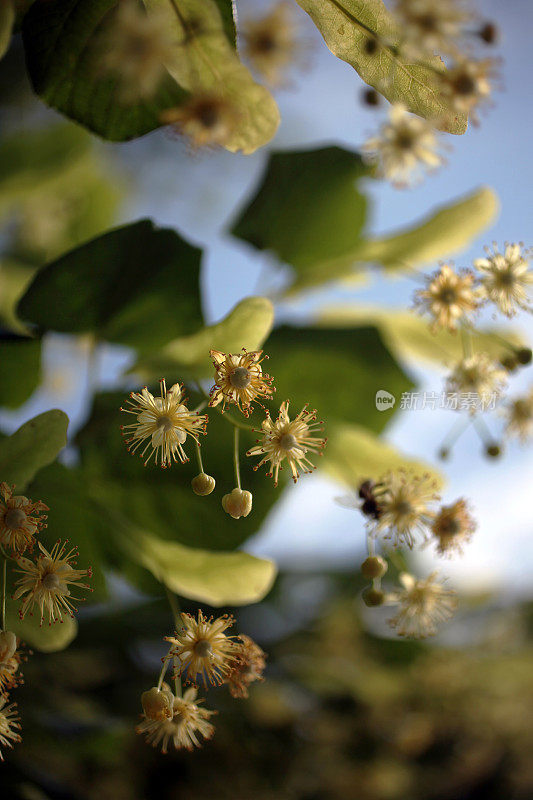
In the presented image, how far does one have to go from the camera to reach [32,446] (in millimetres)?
362

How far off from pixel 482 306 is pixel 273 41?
0.64 feet

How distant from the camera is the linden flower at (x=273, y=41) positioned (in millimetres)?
369

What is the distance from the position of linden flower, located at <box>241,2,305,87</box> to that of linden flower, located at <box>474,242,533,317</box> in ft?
0.53

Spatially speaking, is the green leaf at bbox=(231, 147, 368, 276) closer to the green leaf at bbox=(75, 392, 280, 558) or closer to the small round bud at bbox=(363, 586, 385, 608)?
the green leaf at bbox=(75, 392, 280, 558)

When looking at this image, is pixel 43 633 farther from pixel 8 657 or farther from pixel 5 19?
pixel 5 19

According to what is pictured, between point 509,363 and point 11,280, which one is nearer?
point 509,363

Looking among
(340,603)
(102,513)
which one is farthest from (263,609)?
(102,513)

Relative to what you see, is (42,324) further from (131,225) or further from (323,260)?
(323,260)

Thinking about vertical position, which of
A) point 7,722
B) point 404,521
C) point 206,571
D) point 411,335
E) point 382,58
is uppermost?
point 382,58

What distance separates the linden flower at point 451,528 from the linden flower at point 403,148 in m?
0.26

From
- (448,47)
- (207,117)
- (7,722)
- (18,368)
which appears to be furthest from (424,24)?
(7,722)

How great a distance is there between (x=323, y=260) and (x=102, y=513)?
0.92 ft

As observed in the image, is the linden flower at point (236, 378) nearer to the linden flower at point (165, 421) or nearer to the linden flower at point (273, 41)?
the linden flower at point (165, 421)

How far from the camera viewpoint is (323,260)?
58 cm
